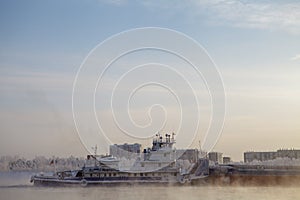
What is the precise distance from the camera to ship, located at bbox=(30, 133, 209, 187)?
22.0m

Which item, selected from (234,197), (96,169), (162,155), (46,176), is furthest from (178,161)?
(234,197)

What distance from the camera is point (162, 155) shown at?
22.7m

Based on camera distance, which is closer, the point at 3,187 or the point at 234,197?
Answer: the point at 234,197

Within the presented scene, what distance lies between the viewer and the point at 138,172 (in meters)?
22.3

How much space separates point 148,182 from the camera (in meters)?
21.9

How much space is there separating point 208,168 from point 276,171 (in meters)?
3.27

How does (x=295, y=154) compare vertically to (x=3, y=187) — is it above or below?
above

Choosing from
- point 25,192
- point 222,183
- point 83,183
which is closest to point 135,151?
point 83,183

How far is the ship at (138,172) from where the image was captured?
72.3 feet

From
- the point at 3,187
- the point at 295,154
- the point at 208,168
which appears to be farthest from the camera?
the point at 295,154

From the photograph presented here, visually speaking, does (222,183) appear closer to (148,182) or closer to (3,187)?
(148,182)

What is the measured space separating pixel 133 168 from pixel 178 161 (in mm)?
2422

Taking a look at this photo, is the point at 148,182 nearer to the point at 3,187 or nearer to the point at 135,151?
the point at 135,151

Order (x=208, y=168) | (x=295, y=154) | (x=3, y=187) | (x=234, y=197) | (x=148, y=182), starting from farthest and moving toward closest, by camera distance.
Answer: (x=295, y=154) → (x=208, y=168) → (x=148, y=182) → (x=3, y=187) → (x=234, y=197)
